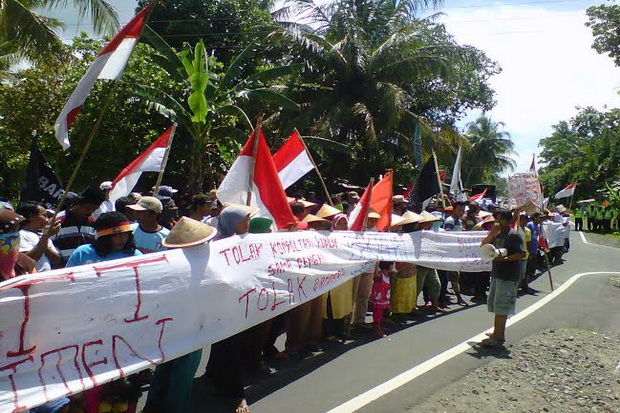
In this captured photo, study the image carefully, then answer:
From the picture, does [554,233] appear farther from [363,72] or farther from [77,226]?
[77,226]

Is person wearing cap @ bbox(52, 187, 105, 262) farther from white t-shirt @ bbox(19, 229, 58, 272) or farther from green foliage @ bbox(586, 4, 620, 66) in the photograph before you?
green foliage @ bbox(586, 4, 620, 66)

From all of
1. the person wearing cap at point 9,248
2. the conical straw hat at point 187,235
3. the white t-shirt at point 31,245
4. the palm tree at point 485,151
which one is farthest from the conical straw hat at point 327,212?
the palm tree at point 485,151

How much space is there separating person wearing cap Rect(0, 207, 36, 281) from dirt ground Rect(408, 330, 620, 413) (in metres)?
3.07

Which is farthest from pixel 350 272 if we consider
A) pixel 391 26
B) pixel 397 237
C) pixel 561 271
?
pixel 391 26

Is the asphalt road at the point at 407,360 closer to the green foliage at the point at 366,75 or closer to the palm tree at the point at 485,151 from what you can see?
the green foliage at the point at 366,75

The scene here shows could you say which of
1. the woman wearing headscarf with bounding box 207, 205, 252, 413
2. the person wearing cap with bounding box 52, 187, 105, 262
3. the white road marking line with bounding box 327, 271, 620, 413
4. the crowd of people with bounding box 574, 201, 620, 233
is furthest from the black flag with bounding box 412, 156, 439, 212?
the crowd of people with bounding box 574, 201, 620, 233

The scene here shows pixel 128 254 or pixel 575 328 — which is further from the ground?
pixel 128 254

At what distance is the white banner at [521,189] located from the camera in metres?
7.32

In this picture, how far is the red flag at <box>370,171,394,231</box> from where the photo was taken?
716cm

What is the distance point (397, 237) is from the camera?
734cm

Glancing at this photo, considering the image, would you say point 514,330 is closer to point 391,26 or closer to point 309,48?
point 309,48

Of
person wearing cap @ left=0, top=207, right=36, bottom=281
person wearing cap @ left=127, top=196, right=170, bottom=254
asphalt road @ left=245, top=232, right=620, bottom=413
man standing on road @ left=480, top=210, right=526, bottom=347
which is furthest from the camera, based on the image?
man standing on road @ left=480, top=210, right=526, bottom=347

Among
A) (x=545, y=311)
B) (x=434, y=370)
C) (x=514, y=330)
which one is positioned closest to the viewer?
(x=434, y=370)

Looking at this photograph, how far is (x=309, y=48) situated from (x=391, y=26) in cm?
436
